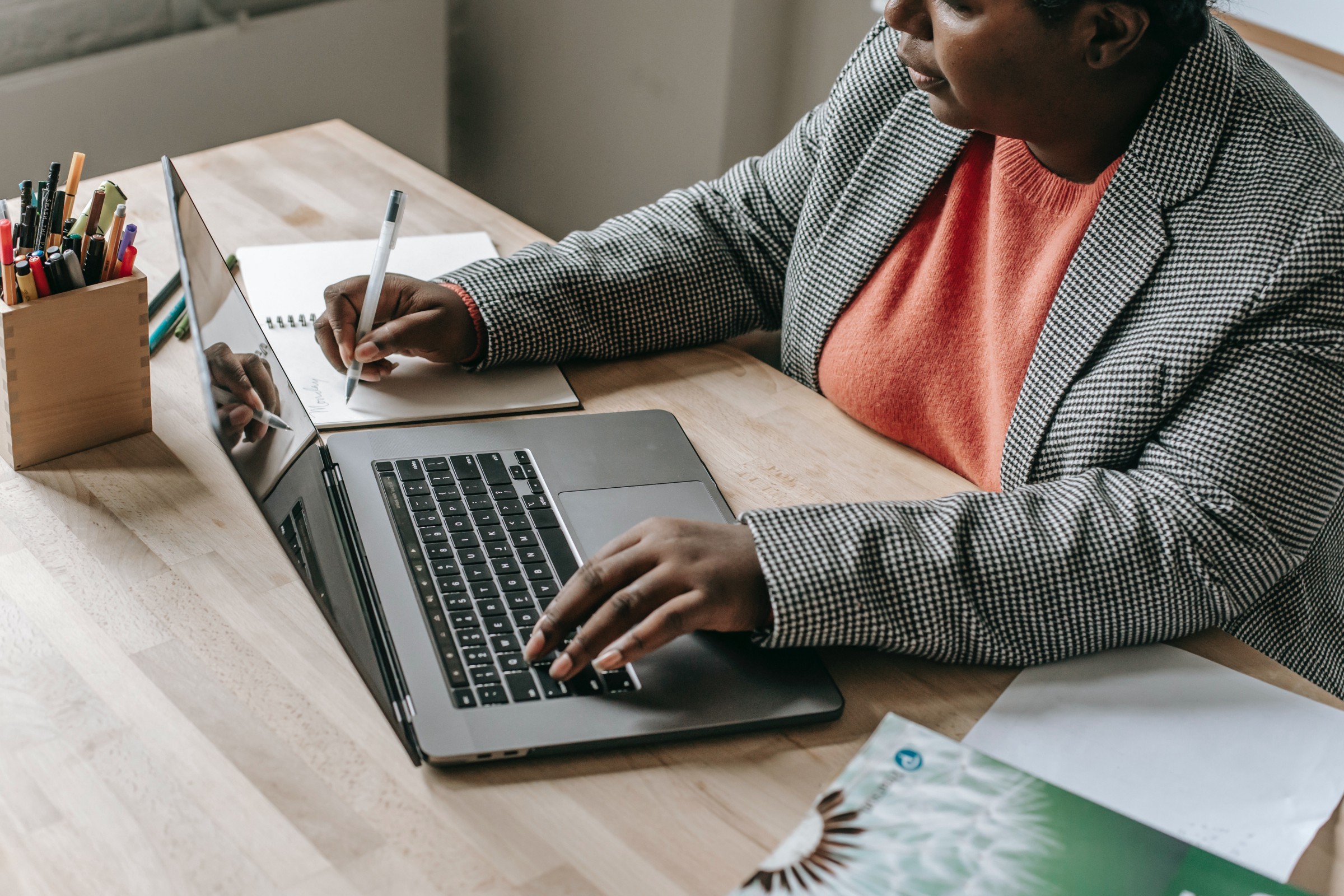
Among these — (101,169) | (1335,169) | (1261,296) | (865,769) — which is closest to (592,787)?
(865,769)

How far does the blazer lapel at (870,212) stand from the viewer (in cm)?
116

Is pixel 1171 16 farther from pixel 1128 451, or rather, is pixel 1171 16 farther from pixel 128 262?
pixel 128 262

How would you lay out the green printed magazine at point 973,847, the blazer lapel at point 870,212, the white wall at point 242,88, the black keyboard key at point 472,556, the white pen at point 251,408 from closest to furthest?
the green printed magazine at point 973,847 < the white pen at point 251,408 < the black keyboard key at point 472,556 < the blazer lapel at point 870,212 < the white wall at point 242,88

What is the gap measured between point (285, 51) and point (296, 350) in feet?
4.78

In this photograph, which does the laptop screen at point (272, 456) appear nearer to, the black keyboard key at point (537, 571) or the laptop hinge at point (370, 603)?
the laptop hinge at point (370, 603)

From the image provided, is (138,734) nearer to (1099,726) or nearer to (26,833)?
(26,833)

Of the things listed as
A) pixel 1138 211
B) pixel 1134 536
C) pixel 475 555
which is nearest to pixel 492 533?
pixel 475 555

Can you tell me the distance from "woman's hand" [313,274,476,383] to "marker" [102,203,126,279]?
0.20m

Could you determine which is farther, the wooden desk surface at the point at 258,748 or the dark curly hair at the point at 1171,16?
the dark curly hair at the point at 1171,16

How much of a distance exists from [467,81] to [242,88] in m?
0.61

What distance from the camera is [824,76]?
2348 mm

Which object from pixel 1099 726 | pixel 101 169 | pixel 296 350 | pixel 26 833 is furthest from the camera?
pixel 101 169

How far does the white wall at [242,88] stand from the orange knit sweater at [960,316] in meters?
1.52

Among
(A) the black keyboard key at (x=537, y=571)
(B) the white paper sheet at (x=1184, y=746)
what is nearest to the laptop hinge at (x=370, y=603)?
(A) the black keyboard key at (x=537, y=571)
